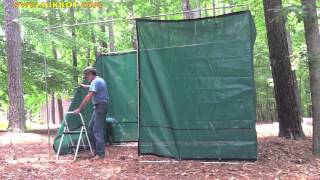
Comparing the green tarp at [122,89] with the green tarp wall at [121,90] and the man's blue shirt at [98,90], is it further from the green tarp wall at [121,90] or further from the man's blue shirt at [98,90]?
the man's blue shirt at [98,90]

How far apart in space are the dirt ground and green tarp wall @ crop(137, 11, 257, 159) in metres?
0.27

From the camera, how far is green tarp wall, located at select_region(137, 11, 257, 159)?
21.6 feet

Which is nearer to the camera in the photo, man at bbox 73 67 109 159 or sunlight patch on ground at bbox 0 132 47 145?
man at bbox 73 67 109 159

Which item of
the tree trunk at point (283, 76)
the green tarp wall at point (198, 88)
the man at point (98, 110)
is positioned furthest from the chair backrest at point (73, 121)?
the tree trunk at point (283, 76)

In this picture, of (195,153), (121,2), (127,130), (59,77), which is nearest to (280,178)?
(195,153)

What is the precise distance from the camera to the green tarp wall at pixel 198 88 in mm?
6590

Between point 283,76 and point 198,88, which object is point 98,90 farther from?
point 283,76

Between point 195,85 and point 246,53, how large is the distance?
3.11 feet

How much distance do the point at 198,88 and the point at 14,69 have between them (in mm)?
7204

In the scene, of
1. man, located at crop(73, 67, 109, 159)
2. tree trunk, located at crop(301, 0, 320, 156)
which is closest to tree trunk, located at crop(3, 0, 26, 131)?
man, located at crop(73, 67, 109, 159)

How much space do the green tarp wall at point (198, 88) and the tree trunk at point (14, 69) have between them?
235 inches

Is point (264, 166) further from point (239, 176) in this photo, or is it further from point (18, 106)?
point (18, 106)

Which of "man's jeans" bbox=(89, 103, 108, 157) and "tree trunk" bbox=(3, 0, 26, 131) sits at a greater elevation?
"tree trunk" bbox=(3, 0, 26, 131)

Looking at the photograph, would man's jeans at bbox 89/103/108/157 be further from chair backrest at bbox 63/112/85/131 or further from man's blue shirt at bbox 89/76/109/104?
chair backrest at bbox 63/112/85/131
